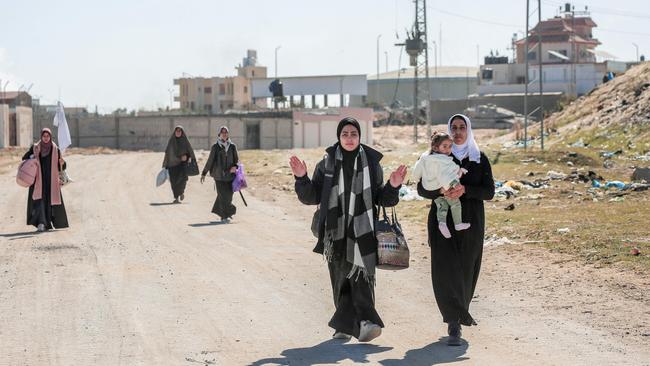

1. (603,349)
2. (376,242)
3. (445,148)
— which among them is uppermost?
(445,148)

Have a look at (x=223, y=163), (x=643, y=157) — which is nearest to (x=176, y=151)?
(x=223, y=163)

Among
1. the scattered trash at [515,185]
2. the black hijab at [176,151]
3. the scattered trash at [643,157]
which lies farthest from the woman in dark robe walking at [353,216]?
the scattered trash at [643,157]

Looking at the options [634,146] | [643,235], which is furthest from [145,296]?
[634,146]

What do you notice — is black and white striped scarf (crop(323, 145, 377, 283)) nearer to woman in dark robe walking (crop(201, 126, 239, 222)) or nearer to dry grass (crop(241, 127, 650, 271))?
dry grass (crop(241, 127, 650, 271))

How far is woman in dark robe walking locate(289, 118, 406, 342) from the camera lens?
315 inches

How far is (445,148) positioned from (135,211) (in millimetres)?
13034

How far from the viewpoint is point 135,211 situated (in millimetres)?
20375

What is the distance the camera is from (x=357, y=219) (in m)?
8.03

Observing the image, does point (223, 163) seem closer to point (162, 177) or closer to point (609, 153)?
point (162, 177)

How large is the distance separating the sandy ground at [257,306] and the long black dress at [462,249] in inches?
12.6

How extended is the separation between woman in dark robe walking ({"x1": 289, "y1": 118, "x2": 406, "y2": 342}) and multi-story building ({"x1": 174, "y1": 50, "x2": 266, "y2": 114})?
93.9 m

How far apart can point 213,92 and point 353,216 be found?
98755mm

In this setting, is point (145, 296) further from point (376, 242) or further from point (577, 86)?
point (577, 86)

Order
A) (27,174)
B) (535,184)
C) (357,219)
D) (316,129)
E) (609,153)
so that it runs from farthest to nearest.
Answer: (316,129) → (609,153) → (535,184) → (27,174) → (357,219)
